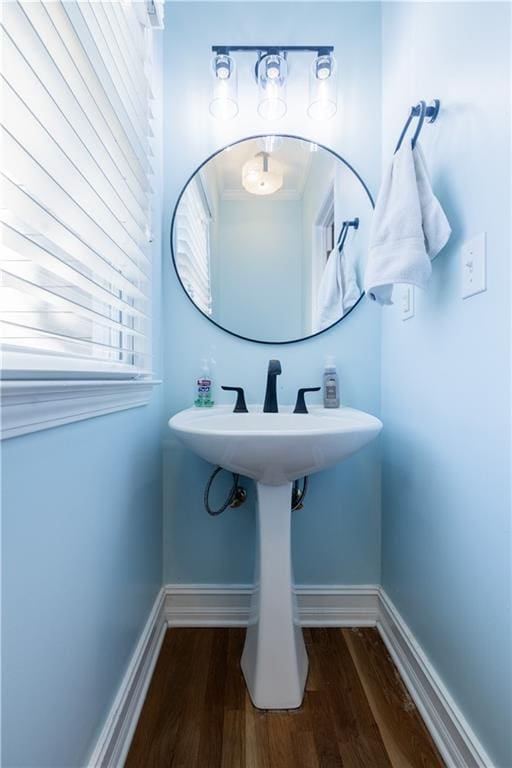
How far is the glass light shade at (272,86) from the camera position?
126 cm

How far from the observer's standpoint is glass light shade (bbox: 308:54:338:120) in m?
1.27

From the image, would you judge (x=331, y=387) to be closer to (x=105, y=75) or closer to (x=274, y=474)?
(x=274, y=474)

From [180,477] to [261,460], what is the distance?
61 cm

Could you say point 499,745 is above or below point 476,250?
below

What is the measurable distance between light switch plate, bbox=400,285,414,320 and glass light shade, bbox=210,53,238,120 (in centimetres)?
89

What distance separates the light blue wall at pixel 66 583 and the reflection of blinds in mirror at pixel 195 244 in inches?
22.0

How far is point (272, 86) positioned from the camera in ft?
4.19

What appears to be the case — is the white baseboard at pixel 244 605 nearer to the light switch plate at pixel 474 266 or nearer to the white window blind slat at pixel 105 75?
the light switch plate at pixel 474 266

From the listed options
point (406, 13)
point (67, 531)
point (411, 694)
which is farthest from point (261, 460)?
A: point (406, 13)

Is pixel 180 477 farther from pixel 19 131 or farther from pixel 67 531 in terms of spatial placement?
pixel 19 131

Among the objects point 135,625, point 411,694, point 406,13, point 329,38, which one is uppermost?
point 329,38

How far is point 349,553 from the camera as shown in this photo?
1.35 m

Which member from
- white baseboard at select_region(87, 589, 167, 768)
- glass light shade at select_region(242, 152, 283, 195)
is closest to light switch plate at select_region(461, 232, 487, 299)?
glass light shade at select_region(242, 152, 283, 195)

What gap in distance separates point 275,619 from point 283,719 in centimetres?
24
